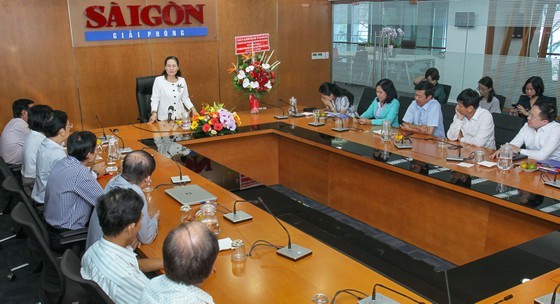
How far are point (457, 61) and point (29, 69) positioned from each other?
5.33 metres

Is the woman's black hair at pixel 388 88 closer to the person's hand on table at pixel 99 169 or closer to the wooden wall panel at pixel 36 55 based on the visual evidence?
the person's hand on table at pixel 99 169

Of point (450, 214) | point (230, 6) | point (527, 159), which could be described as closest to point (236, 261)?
point (450, 214)

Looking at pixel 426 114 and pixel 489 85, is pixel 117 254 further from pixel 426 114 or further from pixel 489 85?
pixel 489 85

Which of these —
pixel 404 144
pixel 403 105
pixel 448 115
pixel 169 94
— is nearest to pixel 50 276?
pixel 404 144

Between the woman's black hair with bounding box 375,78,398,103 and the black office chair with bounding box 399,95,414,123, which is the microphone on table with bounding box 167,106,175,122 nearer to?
the woman's black hair with bounding box 375,78,398,103

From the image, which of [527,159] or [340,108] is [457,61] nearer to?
[340,108]

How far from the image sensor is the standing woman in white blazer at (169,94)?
5.59 m

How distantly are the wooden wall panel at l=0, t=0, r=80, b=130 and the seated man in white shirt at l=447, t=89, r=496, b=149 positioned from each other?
15.3 ft

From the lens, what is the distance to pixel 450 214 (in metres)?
3.76

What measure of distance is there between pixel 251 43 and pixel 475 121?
3797 millimetres

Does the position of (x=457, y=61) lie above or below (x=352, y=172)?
above

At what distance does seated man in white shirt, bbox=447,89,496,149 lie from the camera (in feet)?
14.4

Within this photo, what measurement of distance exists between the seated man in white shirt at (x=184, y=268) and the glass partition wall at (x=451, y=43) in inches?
209

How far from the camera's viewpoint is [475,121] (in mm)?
4449
